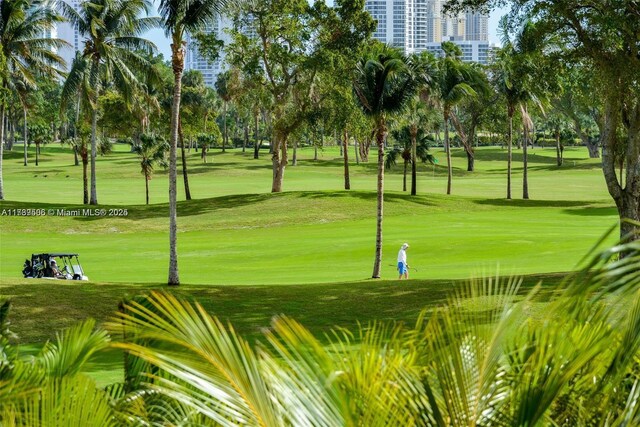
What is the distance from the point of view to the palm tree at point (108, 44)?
47534mm

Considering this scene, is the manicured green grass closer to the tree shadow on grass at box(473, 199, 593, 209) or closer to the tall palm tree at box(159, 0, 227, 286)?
the tall palm tree at box(159, 0, 227, 286)

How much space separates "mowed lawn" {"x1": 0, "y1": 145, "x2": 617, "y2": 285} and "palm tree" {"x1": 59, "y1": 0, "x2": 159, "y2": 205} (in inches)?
271

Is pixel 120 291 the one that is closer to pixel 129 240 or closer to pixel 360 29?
pixel 129 240

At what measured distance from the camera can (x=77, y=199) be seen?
63906 mm

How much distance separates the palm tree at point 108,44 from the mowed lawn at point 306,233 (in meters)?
6.87

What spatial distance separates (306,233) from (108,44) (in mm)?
15572

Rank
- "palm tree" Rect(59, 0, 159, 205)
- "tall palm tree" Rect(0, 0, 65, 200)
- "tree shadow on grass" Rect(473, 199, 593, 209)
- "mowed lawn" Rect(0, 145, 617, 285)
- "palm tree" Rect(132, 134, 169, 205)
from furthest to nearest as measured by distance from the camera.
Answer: "palm tree" Rect(132, 134, 169, 205) → "tree shadow on grass" Rect(473, 199, 593, 209) → "palm tree" Rect(59, 0, 159, 205) → "tall palm tree" Rect(0, 0, 65, 200) → "mowed lawn" Rect(0, 145, 617, 285)

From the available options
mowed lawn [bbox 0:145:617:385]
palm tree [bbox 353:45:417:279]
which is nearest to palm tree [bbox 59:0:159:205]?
mowed lawn [bbox 0:145:617:385]

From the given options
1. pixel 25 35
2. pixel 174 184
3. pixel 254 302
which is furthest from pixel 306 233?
pixel 254 302

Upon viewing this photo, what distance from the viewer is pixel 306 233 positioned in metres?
43.5

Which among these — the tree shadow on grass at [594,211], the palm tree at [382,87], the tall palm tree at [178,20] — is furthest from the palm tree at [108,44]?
the tree shadow on grass at [594,211]

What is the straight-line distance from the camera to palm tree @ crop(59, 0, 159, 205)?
156ft

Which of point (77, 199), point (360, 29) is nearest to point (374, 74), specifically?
point (360, 29)

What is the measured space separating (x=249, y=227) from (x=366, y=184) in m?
32.6
